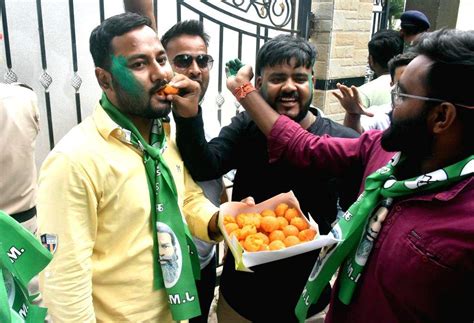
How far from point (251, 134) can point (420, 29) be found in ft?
10.1

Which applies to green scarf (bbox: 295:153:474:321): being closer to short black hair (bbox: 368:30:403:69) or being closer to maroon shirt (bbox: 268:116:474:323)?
maroon shirt (bbox: 268:116:474:323)

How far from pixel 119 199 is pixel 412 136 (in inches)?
40.7

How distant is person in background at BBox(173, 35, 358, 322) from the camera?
199 centimetres

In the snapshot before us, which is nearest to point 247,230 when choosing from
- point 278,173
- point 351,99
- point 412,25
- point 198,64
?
point 278,173

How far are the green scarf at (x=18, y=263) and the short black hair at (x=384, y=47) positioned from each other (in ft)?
10.7

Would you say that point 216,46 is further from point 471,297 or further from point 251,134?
point 471,297

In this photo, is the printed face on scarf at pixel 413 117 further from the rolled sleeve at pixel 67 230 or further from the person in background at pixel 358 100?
the rolled sleeve at pixel 67 230

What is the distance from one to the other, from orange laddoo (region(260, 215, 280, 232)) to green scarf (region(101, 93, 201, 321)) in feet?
1.11

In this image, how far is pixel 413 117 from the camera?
4.70 feet

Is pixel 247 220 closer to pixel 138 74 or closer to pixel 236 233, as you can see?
pixel 236 233

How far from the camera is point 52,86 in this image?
2.92 metres

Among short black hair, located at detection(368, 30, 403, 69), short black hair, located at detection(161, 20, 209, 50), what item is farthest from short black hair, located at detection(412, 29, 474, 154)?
short black hair, located at detection(368, 30, 403, 69)

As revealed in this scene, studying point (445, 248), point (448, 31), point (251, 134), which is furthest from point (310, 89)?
point (445, 248)

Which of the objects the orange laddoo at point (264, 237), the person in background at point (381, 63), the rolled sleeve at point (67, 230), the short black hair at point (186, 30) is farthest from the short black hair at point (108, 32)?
the person in background at point (381, 63)
